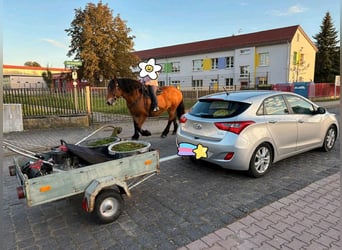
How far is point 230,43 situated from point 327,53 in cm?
1948

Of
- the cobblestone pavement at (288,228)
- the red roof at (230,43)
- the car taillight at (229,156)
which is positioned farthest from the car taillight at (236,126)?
the red roof at (230,43)

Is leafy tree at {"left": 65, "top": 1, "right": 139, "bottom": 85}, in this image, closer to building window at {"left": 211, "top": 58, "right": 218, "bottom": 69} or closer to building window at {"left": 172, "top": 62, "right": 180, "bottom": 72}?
building window at {"left": 172, "top": 62, "right": 180, "bottom": 72}

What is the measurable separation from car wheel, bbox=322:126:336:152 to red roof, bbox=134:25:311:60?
111 feet

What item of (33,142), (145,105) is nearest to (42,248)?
(145,105)

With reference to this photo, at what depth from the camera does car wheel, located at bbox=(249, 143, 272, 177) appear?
4.59 meters

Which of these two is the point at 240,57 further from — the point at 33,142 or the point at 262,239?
the point at 262,239

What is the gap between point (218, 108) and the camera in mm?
4965

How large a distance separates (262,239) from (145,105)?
5.47 meters

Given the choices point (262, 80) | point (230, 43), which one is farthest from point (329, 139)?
point (230, 43)

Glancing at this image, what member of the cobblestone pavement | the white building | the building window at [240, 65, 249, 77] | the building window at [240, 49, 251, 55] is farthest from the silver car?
the building window at [240, 49, 251, 55]

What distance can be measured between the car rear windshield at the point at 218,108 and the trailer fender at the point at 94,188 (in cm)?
244

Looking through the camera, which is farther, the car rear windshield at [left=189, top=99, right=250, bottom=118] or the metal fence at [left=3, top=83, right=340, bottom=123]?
the metal fence at [left=3, top=83, right=340, bottom=123]

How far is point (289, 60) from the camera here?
36.0m

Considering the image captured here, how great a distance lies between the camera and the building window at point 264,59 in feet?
125
